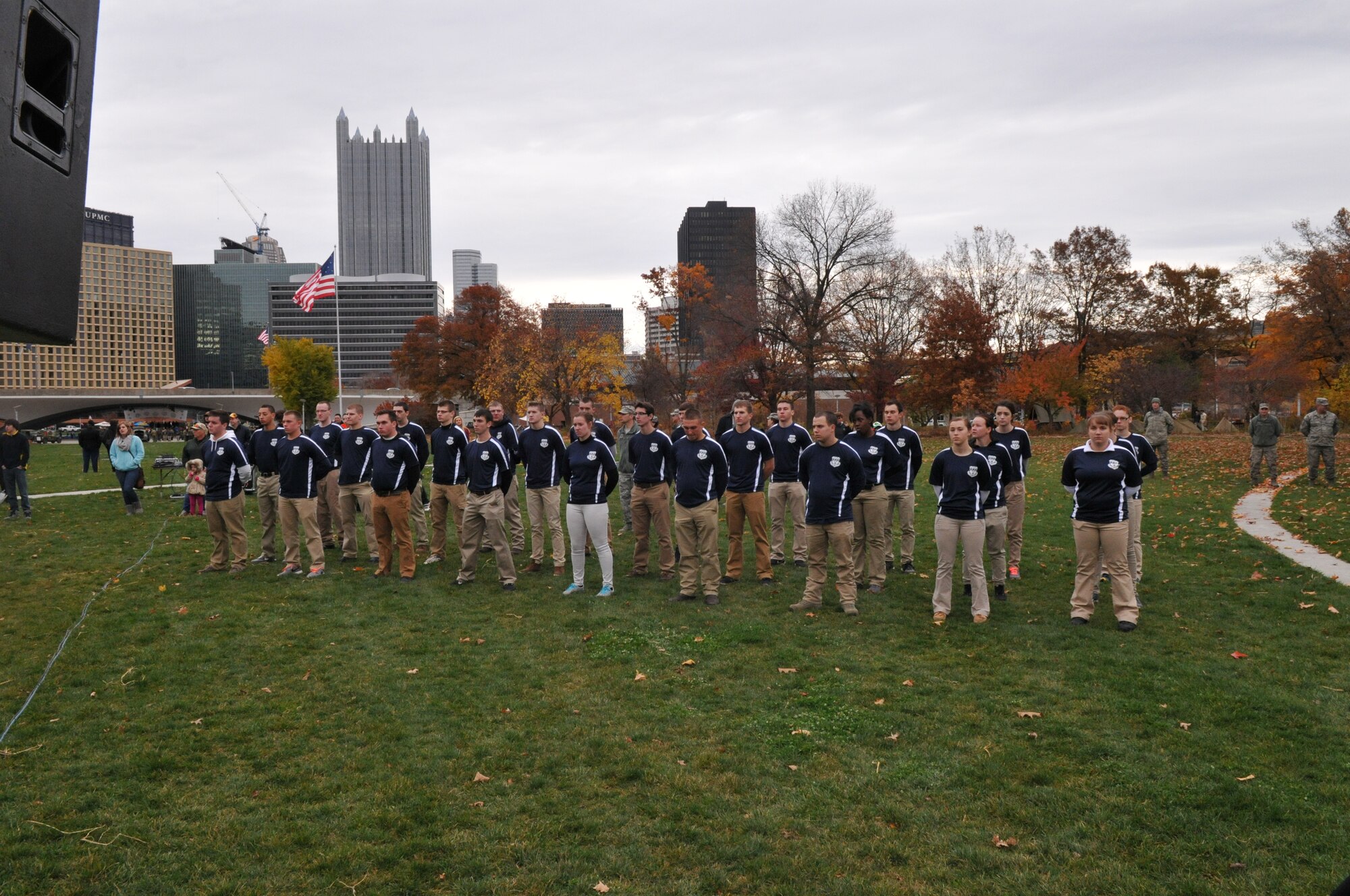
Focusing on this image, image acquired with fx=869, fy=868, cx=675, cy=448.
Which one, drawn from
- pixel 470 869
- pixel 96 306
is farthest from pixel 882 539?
pixel 96 306

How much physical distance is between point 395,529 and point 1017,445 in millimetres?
7650

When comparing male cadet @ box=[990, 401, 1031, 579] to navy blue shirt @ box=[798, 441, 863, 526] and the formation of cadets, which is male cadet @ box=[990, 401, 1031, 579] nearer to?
the formation of cadets

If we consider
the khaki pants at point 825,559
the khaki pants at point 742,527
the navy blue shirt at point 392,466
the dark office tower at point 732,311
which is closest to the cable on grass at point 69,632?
the navy blue shirt at point 392,466

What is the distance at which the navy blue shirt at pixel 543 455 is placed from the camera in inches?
422

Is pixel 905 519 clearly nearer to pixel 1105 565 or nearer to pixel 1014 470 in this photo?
pixel 1014 470

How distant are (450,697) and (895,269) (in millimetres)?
47487

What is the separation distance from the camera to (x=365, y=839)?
4211 mm

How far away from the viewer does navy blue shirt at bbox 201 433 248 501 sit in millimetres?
11117

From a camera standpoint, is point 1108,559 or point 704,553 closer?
point 1108,559

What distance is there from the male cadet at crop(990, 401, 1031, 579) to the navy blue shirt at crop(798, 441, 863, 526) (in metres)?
2.22

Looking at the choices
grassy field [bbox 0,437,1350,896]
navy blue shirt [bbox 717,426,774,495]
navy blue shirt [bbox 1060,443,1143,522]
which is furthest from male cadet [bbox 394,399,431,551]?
navy blue shirt [bbox 1060,443,1143,522]

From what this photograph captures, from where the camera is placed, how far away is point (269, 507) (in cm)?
1191

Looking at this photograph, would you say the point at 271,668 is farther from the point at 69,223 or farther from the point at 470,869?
the point at 69,223

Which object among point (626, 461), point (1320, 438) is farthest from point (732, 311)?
point (626, 461)
